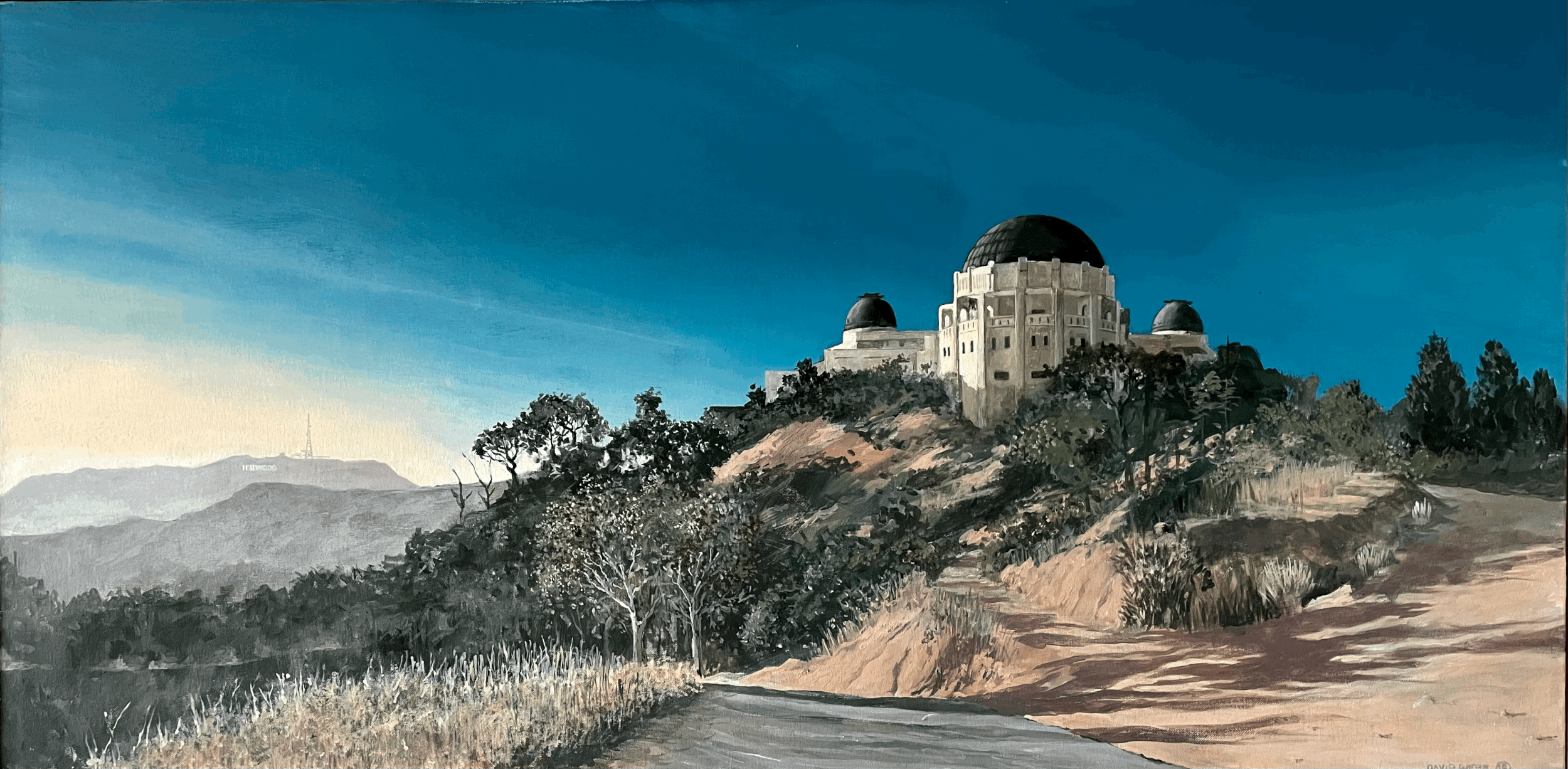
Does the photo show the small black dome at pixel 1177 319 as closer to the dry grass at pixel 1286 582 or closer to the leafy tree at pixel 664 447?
the dry grass at pixel 1286 582

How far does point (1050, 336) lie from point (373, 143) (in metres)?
4.52

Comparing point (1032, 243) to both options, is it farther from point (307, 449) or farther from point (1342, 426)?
point (307, 449)

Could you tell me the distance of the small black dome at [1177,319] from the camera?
608 cm

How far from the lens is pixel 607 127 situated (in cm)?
645

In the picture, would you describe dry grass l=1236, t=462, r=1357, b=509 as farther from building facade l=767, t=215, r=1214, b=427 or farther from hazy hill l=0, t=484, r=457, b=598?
hazy hill l=0, t=484, r=457, b=598

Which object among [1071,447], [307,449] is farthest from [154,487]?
[1071,447]

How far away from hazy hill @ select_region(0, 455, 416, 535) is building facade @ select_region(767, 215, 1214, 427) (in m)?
2.68

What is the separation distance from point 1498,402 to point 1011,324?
268cm

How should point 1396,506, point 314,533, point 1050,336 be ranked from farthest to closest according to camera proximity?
point 1050,336 < point 314,533 < point 1396,506

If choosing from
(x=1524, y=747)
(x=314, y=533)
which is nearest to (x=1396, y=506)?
(x=1524, y=747)

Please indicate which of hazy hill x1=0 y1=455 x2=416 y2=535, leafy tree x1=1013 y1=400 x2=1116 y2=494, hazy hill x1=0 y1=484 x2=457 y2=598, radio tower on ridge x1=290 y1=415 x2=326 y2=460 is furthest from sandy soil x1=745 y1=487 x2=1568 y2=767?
radio tower on ridge x1=290 y1=415 x2=326 y2=460

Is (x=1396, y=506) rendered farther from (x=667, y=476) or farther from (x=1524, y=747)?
(x=667, y=476)

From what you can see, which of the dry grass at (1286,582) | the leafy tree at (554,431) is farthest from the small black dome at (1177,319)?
the leafy tree at (554,431)

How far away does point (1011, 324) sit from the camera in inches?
256
